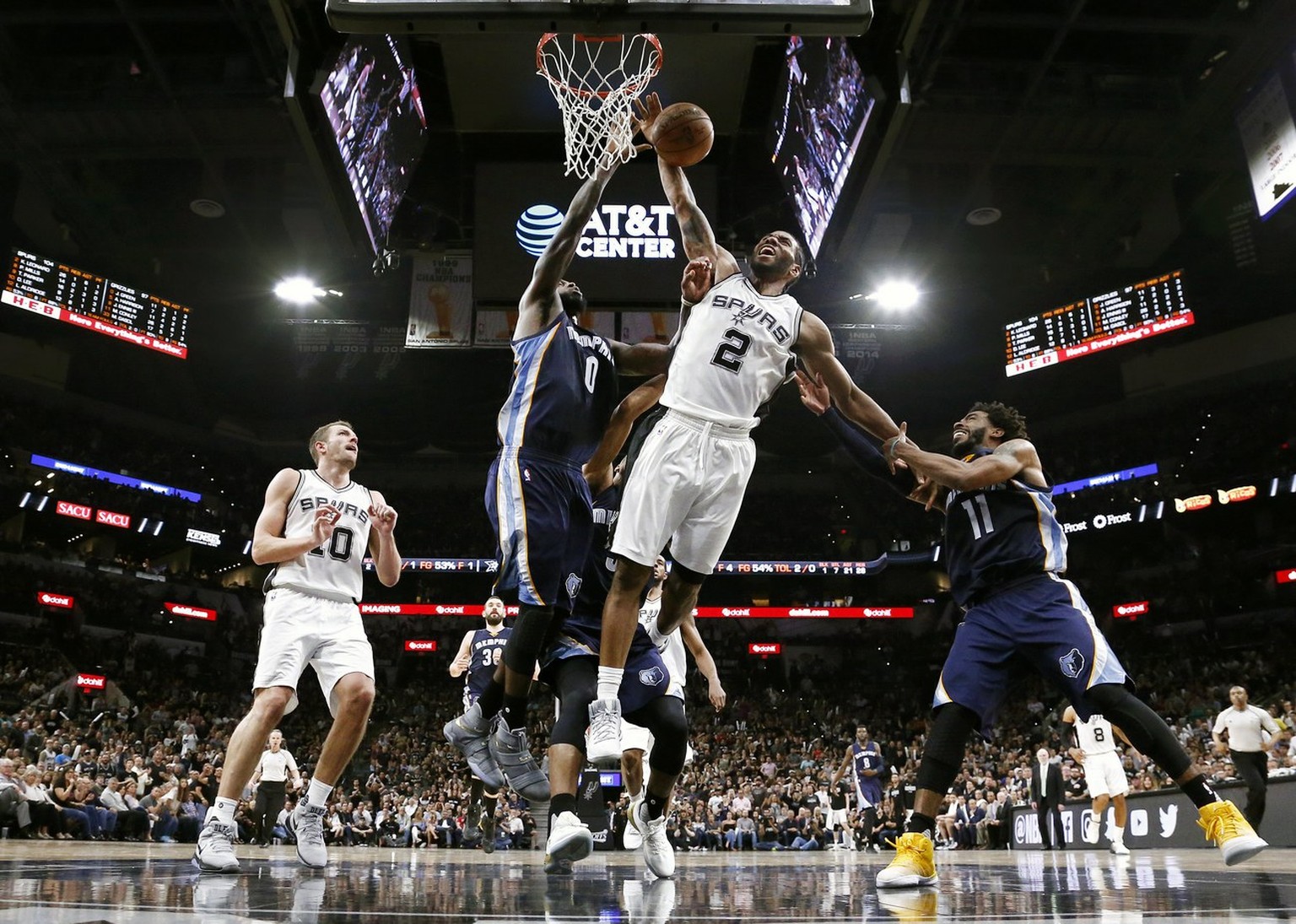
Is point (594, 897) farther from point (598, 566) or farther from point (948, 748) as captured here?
point (598, 566)

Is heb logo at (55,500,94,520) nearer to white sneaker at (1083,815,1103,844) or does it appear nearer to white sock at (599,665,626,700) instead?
white sneaker at (1083,815,1103,844)

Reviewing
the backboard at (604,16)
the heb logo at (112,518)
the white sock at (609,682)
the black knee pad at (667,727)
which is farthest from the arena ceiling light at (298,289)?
the white sock at (609,682)

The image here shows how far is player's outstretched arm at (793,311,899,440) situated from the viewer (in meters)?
4.72

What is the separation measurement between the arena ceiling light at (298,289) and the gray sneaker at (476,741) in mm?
14341

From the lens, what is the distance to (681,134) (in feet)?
15.8

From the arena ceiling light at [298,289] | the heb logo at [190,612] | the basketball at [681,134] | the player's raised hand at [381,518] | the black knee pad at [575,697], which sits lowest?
the black knee pad at [575,697]

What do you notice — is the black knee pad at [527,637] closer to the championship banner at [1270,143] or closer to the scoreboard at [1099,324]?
the championship banner at [1270,143]

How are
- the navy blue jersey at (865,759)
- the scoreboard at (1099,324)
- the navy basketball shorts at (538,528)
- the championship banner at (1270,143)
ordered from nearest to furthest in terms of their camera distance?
the navy basketball shorts at (538,528), the championship banner at (1270,143), the navy blue jersey at (865,759), the scoreboard at (1099,324)

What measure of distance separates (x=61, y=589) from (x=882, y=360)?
2137 cm

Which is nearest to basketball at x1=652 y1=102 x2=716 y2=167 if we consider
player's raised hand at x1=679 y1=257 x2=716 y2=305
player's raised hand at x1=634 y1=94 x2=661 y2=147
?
player's raised hand at x1=634 y1=94 x2=661 y2=147

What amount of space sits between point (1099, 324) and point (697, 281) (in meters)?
16.6

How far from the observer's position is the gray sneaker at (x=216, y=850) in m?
4.13

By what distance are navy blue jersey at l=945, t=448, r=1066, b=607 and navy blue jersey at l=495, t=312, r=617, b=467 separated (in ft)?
5.68

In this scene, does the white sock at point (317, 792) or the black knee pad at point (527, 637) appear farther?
the white sock at point (317, 792)
